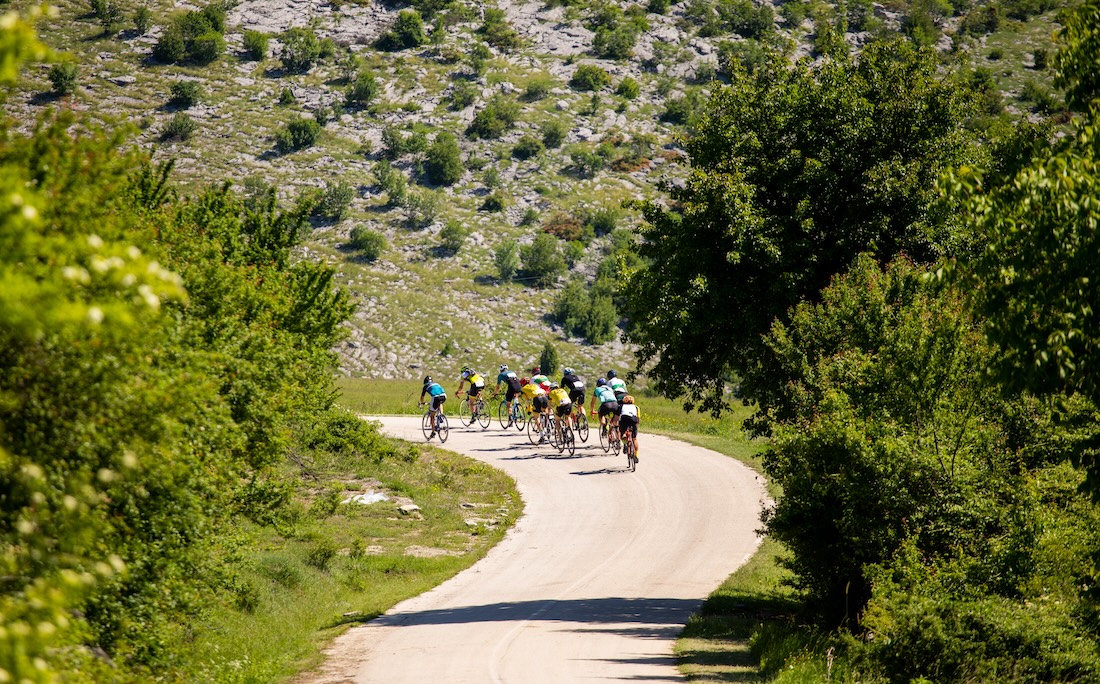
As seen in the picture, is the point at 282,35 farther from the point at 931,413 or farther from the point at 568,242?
the point at 931,413

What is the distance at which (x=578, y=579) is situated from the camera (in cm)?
2344

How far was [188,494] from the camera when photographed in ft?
33.6

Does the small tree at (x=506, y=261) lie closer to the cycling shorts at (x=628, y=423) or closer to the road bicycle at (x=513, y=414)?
the road bicycle at (x=513, y=414)

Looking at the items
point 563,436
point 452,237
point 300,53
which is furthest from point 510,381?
point 300,53

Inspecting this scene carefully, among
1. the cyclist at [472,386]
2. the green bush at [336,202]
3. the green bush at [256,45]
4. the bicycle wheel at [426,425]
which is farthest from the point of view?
the green bush at [256,45]

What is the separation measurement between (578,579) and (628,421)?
10.5 metres

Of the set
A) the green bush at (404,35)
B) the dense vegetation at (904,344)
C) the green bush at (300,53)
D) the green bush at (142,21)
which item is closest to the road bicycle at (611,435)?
the dense vegetation at (904,344)

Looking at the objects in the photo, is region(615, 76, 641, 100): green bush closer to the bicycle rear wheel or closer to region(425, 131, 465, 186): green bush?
region(425, 131, 465, 186): green bush

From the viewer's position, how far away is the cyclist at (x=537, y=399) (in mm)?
38062

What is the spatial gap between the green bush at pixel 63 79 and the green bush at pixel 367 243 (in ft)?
116

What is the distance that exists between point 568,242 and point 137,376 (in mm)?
87755

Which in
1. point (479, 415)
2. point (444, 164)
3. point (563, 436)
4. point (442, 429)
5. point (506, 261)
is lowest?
point (479, 415)

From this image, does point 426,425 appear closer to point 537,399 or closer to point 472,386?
point 472,386

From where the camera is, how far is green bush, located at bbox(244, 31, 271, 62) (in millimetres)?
A: 118963
